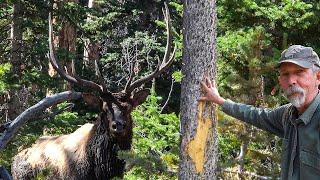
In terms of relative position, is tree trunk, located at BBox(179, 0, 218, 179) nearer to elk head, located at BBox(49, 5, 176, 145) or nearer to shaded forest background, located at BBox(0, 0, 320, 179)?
shaded forest background, located at BBox(0, 0, 320, 179)

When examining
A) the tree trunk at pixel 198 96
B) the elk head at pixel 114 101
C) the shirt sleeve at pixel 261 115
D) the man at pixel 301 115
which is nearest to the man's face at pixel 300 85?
the man at pixel 301 115

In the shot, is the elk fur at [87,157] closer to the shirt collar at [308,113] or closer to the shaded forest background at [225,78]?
the shaded forest background at [225,78]

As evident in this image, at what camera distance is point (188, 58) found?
4.42 meters

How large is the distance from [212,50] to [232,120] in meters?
1.57

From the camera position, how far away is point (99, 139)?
7.07m

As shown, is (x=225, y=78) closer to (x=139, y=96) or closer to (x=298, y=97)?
(x=139, y=96)

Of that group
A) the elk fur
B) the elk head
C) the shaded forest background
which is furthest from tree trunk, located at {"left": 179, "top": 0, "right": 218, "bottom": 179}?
the elk fur

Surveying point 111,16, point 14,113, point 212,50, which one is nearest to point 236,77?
point 212,50

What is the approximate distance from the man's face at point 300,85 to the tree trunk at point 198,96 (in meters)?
0.89

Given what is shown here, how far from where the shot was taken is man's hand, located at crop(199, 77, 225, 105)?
429 centimetres

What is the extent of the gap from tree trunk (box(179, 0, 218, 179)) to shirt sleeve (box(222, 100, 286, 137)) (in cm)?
20

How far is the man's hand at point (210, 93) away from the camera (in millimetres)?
4289

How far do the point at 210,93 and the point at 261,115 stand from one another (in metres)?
0.47

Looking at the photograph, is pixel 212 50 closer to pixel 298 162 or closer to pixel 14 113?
pixel 298 162
